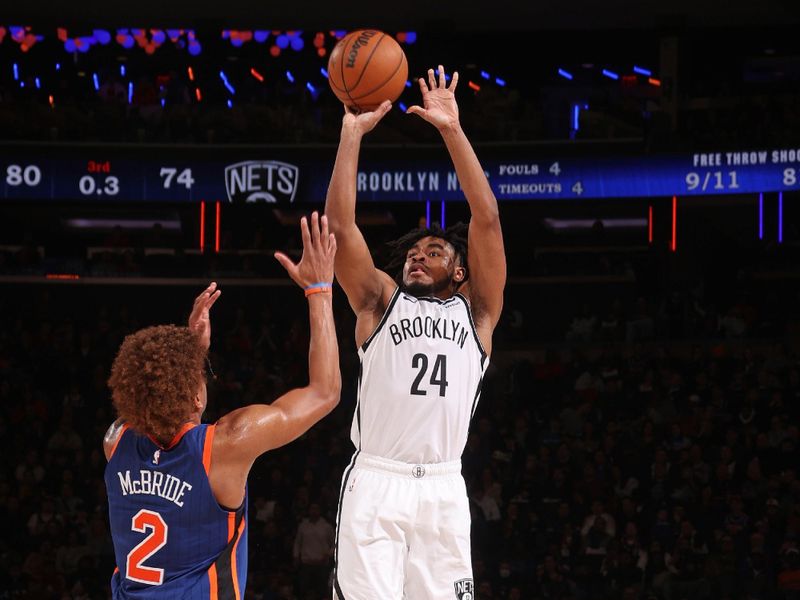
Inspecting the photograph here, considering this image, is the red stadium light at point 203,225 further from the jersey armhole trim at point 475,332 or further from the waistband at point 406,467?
the waistband at point 406,467

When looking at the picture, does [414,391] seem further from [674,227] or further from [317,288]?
[674,227]

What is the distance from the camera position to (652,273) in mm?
17391

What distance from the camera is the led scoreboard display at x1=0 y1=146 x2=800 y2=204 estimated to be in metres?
14.8

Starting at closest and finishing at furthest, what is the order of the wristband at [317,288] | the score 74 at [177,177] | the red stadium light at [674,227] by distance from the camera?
1. the wristband at [317,288]
2. the score 74 at [177,177]
3. the red stadium light at [674,227]

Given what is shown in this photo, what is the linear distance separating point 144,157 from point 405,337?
1100cm

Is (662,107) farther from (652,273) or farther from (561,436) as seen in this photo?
(561,436)

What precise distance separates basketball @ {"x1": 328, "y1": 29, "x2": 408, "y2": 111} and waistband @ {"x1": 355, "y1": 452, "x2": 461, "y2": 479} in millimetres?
1605

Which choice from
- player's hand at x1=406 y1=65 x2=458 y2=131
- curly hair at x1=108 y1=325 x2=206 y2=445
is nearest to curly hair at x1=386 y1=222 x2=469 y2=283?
player's hand at x1=406 y1=65 x2=458 y2=131

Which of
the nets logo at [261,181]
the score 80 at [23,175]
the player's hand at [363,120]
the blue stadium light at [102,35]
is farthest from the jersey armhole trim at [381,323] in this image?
the blue stadium light at [102,35]

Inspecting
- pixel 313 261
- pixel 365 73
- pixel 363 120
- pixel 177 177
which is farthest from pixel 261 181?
pixel 313 261

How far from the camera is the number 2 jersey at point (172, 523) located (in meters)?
3.33

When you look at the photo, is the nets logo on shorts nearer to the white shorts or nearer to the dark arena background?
the white shorts

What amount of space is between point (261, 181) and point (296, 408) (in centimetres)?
1176

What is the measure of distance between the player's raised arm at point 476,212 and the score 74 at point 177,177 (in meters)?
10.3
